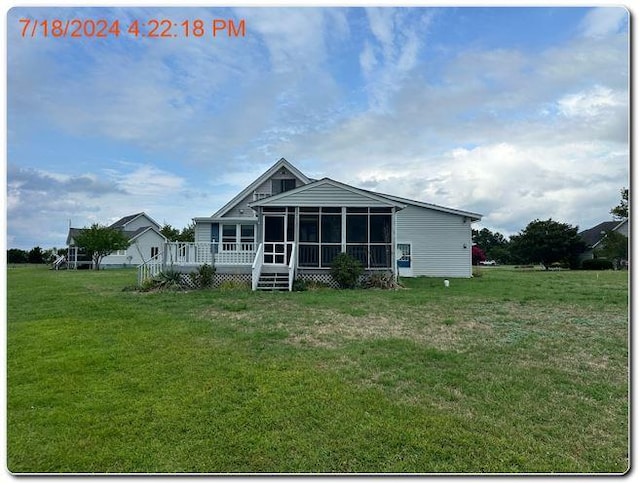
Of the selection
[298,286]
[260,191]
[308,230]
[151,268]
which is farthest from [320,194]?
[260,191]

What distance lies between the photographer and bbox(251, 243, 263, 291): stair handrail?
470 inches

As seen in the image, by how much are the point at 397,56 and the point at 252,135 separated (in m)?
1.75

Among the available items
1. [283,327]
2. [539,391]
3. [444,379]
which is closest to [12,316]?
[283,327]

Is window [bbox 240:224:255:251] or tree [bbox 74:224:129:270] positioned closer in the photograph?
window [bbox 240:224:255:251]

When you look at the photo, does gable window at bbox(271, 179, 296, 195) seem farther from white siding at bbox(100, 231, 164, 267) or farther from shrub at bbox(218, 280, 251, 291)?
white siding at bbox(100, 231, 164, 267)

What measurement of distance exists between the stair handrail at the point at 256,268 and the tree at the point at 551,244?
79.2ft

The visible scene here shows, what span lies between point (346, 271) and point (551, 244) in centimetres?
2445

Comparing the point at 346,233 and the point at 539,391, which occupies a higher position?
the point at 346,233

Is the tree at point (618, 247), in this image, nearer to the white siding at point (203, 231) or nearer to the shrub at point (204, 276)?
the shrub at point (204, 276)

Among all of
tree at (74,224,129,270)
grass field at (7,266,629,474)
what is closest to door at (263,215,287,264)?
grass field at (7,266,629,474)

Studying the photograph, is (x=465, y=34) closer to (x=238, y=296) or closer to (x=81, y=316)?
(x=81, y=316)

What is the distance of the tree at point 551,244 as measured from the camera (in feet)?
99.8

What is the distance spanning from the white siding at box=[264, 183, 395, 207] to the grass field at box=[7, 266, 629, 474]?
23.0 feet

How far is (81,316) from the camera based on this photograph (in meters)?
7.42
